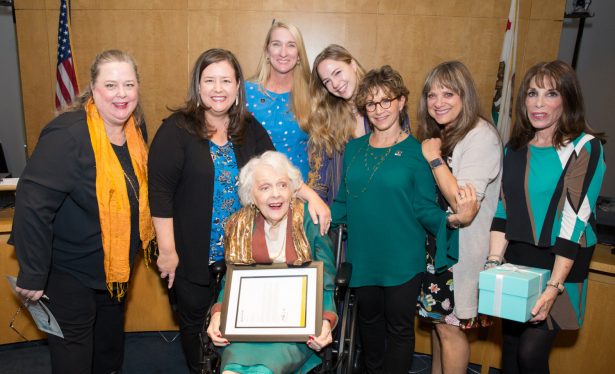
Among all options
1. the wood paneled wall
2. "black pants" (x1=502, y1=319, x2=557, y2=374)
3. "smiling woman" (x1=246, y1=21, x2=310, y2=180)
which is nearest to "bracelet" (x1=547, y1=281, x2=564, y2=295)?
"black pants" (x1=502, y1=319, x2=557, y2=374)

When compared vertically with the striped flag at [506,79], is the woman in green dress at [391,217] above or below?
below

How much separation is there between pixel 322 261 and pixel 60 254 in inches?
47.4

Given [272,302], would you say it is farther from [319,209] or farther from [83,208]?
[83,208]

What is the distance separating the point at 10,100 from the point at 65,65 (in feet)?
10.1

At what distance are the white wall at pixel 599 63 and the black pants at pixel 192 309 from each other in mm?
5763

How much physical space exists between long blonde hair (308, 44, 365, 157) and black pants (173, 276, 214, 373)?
102cm

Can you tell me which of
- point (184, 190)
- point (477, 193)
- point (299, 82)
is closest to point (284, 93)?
point (299, 82)

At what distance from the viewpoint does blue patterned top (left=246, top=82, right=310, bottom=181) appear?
258 centimetres

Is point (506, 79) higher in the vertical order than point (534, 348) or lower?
higher

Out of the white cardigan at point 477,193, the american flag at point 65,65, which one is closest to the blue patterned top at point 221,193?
the white cardigan at point 477,193

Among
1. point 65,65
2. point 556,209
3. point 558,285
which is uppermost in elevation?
point 65,65

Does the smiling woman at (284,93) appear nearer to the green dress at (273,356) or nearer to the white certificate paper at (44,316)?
the green dress at (273,356)

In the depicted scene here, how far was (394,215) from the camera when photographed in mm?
2133

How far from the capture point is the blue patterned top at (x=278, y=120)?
2.58 m
